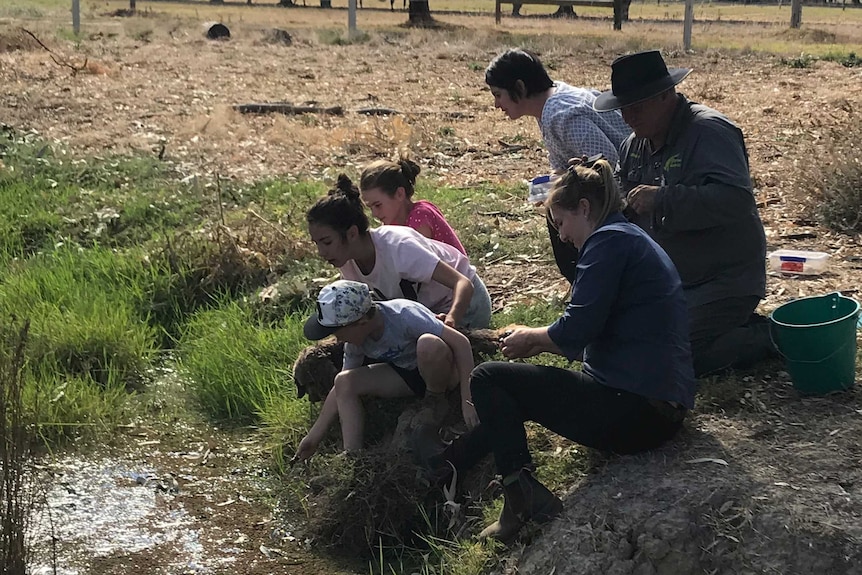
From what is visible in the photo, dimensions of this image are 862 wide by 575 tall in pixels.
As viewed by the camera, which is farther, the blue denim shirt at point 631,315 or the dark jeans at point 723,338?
the dark jeans at point 723,338

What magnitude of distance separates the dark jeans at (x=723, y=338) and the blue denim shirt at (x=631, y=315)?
81cm

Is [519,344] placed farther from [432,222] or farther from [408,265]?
[432,222]

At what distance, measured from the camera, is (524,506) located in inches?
153

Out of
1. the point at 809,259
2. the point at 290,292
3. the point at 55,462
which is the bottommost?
the point at 55,462

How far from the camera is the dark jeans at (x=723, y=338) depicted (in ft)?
15.2

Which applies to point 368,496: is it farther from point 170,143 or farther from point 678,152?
point 170,143

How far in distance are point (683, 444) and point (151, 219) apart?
18.7 ft

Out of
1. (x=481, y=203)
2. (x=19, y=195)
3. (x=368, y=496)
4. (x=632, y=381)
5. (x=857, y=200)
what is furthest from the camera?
(x=19, y=195)

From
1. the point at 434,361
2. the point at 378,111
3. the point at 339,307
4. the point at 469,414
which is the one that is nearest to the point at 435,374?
the point at 434,361

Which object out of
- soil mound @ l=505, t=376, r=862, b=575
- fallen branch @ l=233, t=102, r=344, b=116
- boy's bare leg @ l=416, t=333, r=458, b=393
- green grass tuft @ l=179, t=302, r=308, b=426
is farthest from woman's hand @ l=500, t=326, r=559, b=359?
fallen branch @ l=233, t=102, r=344, b=116

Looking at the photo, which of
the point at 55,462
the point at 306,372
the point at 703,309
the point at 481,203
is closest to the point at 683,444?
the point at 703,309

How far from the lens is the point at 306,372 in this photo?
5262 millimetres

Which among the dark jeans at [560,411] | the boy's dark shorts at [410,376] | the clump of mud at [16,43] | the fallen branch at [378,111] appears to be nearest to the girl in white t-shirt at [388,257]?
the boy's dark shorts at [410,376]

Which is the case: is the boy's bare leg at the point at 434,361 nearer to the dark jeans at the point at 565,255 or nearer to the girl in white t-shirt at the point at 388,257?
the girl in white t-shirt at the point at 388,257
